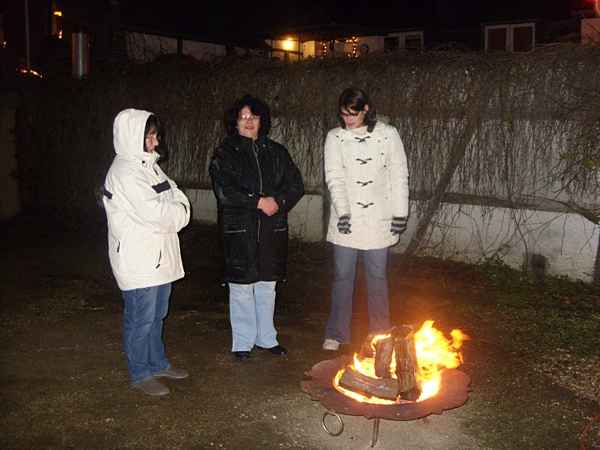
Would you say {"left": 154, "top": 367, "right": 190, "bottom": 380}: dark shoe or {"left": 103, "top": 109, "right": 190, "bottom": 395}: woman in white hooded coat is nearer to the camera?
{"left": 103, "top": 109, "right": 190, "bottom": 395}: woman in white hooded coat

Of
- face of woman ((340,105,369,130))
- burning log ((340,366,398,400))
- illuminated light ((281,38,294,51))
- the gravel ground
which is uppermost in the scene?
illuminated light ((281,38,294,51))

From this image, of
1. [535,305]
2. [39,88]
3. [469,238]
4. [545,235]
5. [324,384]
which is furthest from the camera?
[39,88]

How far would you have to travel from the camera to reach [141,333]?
168 inches

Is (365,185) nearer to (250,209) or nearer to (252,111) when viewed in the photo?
(250,209)

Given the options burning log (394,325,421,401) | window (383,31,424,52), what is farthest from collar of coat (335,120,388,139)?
window (383,31,424,52)

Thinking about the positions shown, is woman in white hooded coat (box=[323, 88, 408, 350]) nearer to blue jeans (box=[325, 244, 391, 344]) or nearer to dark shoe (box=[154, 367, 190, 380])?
blue jeans (box=[325, 244, 391, 344])

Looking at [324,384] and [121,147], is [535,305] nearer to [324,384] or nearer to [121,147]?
[324,384]

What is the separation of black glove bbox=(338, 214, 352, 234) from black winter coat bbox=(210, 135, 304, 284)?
436 millimetres

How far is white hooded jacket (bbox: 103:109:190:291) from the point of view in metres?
4.02

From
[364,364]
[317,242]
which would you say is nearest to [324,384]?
[364,364]

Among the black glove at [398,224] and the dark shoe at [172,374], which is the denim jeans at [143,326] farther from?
the black glove at [398,224]

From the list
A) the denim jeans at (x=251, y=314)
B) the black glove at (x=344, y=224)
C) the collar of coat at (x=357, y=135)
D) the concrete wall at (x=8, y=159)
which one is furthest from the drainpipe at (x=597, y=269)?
the concrete wall at (x=8, y=159)

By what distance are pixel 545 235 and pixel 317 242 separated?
3107 millimetres

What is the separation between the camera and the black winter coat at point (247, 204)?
15.5ft
